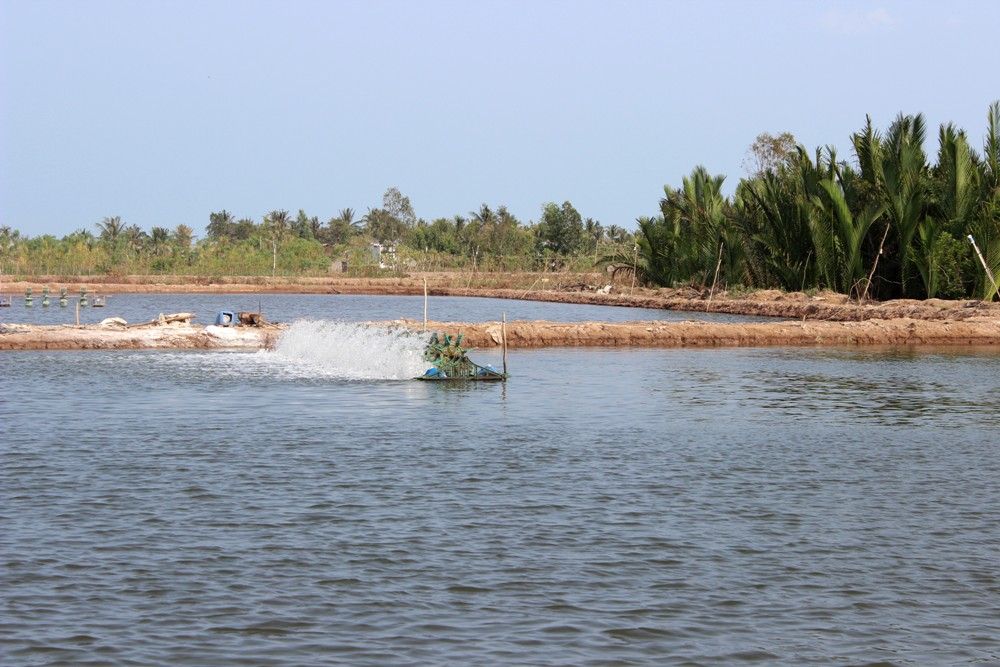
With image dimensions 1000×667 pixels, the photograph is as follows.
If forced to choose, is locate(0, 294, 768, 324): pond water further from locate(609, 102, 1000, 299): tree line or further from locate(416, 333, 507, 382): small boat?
locate(416, 333, 507, 382): small boat

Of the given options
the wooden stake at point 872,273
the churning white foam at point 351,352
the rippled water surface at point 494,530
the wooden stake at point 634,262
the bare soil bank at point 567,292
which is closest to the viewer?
the rippled water surface at point 494,530

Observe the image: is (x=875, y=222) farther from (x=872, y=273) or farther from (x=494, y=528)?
(x=494, y=528)

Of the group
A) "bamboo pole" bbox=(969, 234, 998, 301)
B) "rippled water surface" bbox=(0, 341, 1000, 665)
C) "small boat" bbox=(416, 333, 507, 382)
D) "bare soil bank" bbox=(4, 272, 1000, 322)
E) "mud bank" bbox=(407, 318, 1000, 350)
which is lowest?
"rippled water surface" bbox=(0, 341, 1000, 665)

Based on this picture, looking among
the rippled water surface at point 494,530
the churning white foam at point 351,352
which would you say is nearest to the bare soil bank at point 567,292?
the churning white foam at point 351,352

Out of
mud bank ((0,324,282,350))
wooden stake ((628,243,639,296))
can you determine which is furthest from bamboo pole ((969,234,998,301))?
wooden stake ((628,243,639,296))

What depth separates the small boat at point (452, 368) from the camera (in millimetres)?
23281

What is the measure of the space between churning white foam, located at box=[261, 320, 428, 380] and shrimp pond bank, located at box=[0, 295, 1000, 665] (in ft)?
10.3

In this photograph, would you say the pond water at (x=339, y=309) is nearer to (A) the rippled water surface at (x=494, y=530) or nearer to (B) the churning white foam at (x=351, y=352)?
(B) the churning white foam at (x=351, y=352)

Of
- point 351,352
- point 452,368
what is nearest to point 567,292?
point 351,352

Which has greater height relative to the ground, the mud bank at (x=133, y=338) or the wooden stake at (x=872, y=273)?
the wooden stake at (x=872, y=273)

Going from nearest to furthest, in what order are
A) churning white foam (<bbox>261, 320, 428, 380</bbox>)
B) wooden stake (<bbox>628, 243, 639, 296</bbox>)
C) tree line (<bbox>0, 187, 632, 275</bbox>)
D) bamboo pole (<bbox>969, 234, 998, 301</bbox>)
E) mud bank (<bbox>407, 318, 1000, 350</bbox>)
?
churning white foam (<bbox>261, 320, 428, 380</bbox>) → mud bank (<bbox>407, 318, 1000, 350</bbox>) → bamboo pole (<bbox>969, 234, 998, 301</bbox>) → wooden stake (<bbox>628, 243, 639, 296</bbox>) → tree line (<bbox>0, 187, 632, 275</bbox>)

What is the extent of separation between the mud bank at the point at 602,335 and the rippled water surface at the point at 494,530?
361 inches

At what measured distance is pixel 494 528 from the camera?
419 inches

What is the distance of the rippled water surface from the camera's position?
7.66m
